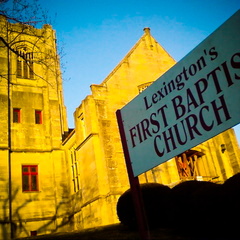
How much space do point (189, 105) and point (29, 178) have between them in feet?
67.3

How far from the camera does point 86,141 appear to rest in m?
19.2

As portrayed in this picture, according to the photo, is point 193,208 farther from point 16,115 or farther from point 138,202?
point 16,115

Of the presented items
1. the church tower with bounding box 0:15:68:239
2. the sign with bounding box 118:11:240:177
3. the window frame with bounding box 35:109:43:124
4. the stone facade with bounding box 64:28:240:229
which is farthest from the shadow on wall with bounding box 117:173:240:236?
the window frame with bounding box 35:109:43:124

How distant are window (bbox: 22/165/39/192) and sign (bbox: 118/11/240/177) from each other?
62.6ft

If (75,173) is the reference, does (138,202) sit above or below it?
below

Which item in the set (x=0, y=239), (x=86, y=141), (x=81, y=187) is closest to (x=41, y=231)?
(x=0, y=239)

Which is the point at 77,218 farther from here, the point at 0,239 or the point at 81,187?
the point at 0,239

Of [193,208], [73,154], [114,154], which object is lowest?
[193,208]

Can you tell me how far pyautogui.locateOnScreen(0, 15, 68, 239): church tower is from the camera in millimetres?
20703

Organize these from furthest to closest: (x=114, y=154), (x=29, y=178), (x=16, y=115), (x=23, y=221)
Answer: (x=16, y=115)
(x=29, y=178)
(x=23, y=221)
(x=114, y=154)

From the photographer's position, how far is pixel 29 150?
75.7 ft

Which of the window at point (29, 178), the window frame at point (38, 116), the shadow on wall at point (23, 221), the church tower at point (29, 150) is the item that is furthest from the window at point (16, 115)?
the shadow on wall at point (23, 221)

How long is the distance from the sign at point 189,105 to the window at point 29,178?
19.1m

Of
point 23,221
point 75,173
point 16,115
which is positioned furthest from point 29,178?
point 16,115
